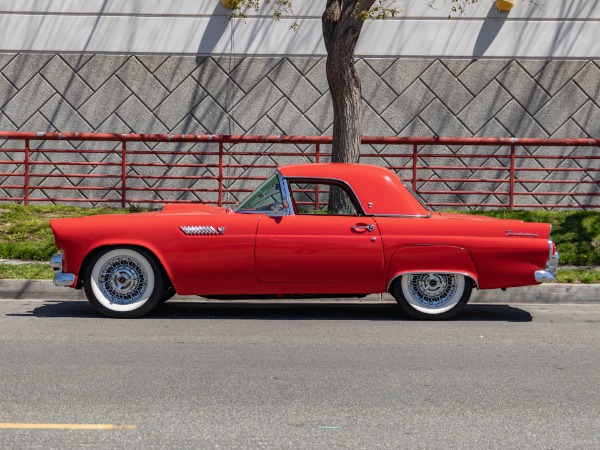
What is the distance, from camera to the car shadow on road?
9.80 metres

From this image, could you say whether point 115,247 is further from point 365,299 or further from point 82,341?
point 365,299

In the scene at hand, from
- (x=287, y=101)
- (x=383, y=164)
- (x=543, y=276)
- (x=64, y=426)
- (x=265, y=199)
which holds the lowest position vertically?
(x=64, y=426)

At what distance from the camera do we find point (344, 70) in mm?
13672

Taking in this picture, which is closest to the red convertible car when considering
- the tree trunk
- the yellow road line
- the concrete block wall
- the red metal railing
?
the yellow road line

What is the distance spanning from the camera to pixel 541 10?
1825cm

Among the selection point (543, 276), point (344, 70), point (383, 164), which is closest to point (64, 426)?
point (543, 276)

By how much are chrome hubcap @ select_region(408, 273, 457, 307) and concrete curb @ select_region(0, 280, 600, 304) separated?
130 cm

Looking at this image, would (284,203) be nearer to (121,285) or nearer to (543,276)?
(121,285)

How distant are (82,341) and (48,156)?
Result: 35.6 ft

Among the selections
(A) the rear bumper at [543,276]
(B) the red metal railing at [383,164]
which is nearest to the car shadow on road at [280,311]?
(A) the rear bumper at [543,276]

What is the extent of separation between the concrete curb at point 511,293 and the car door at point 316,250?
5.08 ft

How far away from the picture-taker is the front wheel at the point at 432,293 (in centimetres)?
959

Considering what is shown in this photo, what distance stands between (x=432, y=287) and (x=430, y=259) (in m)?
0.35

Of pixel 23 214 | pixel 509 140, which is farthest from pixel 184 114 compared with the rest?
pixel 509 140
